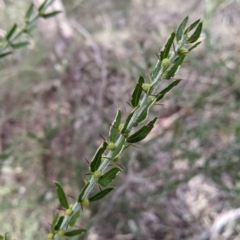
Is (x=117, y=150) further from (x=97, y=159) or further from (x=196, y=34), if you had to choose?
(x=196, y=34)

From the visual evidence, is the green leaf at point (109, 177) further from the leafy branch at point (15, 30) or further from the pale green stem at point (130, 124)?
the leafy branch at point (15, 30)

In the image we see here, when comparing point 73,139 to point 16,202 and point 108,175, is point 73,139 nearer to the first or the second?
point 16,202

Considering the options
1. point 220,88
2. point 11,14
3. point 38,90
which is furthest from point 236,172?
point 11,14

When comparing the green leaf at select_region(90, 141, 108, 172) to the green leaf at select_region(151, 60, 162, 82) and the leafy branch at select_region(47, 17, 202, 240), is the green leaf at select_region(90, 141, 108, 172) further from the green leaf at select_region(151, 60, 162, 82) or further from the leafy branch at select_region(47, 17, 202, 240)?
the green leaf at select_region(151, 60, 162, 82)

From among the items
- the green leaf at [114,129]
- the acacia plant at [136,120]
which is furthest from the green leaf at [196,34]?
the green leaf at [114,129]

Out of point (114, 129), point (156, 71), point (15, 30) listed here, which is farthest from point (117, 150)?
point (15, 30)

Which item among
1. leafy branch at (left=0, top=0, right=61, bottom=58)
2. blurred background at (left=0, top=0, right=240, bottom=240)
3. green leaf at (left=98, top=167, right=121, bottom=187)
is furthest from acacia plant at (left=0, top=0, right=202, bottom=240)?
blurred background at (left=0, top=0, right=240, bottom=240)
